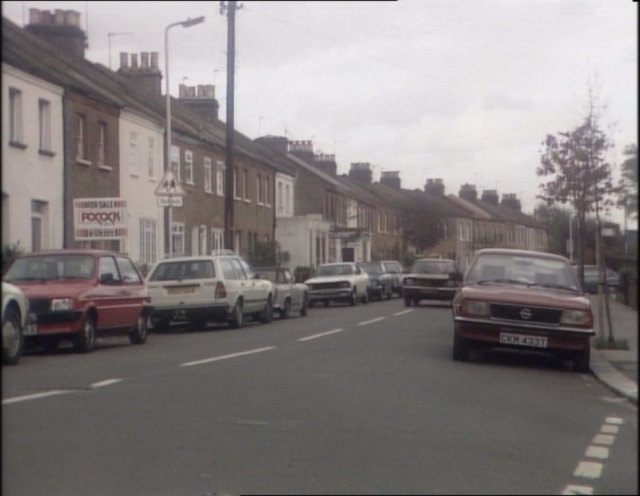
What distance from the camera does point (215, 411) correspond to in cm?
844

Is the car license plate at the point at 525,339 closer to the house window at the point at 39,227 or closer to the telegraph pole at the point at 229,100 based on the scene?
the telegraph pole at the point at 229,100

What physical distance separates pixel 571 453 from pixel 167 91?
352cm

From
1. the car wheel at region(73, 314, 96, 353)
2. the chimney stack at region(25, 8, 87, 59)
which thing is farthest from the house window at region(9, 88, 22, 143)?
the car wheel at region(73, 314, 96, 353)

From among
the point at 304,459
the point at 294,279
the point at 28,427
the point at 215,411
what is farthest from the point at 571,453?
the point at 294,279

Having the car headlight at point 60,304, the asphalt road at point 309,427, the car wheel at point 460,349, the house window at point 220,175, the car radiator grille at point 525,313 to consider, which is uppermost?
the house window at point 220,175

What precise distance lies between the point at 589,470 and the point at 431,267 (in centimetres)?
317

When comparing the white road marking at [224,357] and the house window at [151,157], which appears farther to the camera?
the white road marking at [224,357]

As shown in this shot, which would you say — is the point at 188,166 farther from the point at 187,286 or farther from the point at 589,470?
the point at 589,470

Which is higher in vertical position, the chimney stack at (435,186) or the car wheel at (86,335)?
the chimney stack at (435,186)

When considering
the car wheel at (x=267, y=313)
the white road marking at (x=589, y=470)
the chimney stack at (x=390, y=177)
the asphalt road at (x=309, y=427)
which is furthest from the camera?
the car wheel at (x=267, y=313)

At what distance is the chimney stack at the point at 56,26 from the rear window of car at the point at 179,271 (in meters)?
2.98

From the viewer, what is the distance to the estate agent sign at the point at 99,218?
9.00 ft

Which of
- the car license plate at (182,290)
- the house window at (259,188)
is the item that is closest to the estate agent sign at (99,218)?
the car license plate at (182,290)

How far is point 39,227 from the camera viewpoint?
2.47 metres
